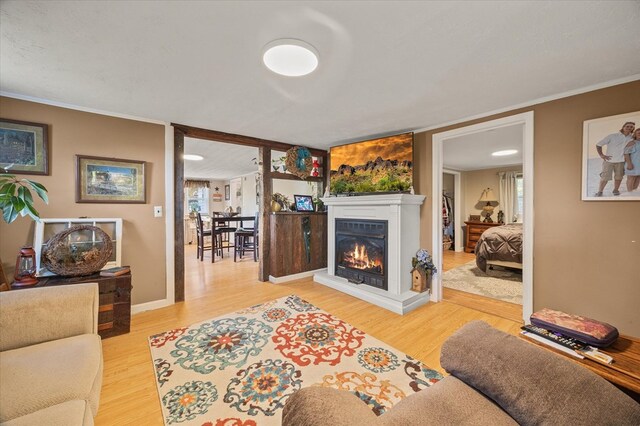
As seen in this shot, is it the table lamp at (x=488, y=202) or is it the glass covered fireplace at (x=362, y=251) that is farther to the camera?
the table lamp at (x=488, y=202)

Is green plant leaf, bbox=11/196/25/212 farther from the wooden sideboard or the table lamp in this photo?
the table lamp

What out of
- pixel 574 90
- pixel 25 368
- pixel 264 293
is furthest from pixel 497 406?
pixel 264 293

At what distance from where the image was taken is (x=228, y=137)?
357 cm

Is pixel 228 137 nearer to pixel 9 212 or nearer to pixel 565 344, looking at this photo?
pixel 9 212

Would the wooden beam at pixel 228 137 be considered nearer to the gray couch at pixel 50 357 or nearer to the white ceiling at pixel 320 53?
the white ceiling at pixel 320 53

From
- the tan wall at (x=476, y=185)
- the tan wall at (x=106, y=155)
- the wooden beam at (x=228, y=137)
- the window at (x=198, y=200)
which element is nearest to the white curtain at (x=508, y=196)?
the tan wall at (x=476, y=185)

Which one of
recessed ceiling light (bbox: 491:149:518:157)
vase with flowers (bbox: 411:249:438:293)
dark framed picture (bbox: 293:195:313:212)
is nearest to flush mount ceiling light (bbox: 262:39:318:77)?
vase with flowers (bbox: 411:249:438:293)

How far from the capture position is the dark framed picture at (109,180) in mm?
2629

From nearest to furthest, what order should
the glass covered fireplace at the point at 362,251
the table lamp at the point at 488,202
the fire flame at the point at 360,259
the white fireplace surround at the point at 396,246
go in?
the white fireplace surround at the point at 396,246 < the glass covered fireplace at the point at 362,251 < the fire flame at the point at 360,259 < the table lamp at the point at 488,202

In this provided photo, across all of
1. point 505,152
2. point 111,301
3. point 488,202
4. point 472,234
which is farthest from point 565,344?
point 488,202

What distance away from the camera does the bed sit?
13.8 ft

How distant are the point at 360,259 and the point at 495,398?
271cm

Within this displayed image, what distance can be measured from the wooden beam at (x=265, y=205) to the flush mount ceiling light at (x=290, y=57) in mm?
2228

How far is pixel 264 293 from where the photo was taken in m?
3.50
